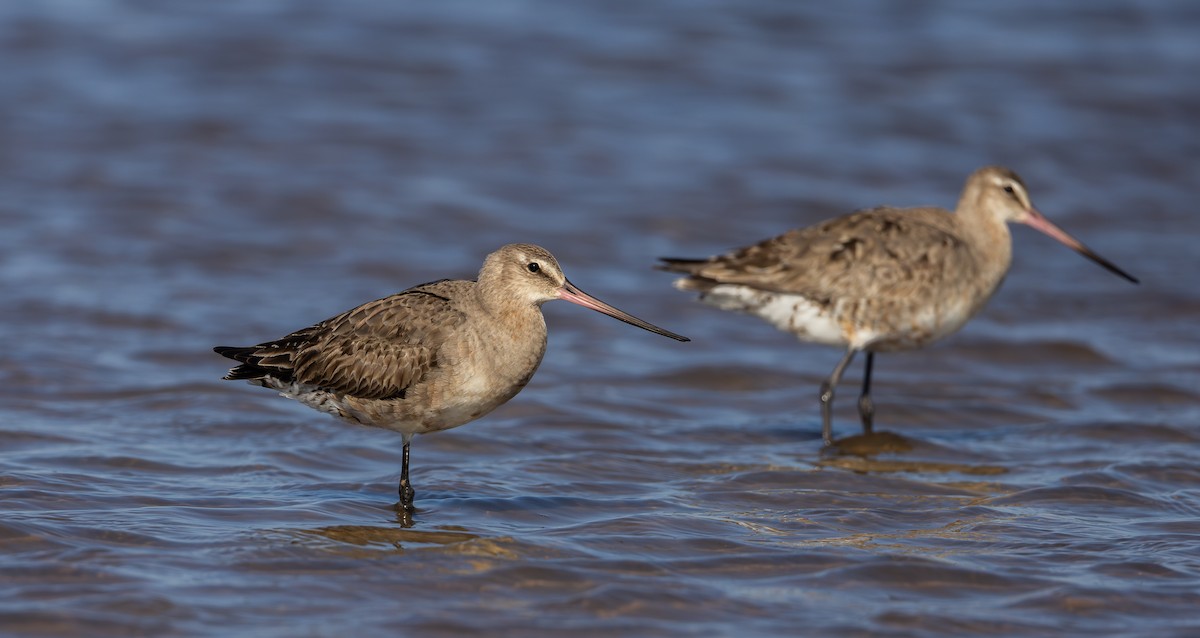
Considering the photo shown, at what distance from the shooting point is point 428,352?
6.26 meters

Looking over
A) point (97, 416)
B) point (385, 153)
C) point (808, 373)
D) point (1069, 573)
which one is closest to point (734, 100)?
point (385, 153)

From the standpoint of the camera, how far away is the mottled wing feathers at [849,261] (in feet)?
27.2

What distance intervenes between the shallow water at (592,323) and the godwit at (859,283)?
53 centimetres

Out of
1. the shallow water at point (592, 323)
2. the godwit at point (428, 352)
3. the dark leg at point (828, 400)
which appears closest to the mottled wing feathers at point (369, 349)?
the godwit at point (428, 352)

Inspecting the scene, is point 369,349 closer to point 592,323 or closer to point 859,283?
point 859,283

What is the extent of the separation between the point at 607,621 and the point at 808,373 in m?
4.33

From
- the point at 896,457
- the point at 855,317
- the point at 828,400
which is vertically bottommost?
the point at 896,457

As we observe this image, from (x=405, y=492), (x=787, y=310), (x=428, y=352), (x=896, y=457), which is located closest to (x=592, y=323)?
(x=787, y=310)

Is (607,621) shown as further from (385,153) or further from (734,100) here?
(734,100)

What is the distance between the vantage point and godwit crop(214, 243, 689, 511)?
6250 millimetres

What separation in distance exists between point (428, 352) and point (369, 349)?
30cm

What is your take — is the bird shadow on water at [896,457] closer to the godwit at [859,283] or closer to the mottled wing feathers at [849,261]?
the godwit at [859,283]

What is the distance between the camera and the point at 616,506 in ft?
21.9

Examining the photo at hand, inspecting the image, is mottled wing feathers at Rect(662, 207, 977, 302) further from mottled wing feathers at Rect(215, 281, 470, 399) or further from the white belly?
mottled wing feathers at Rect(215, 281, 470, 399)
